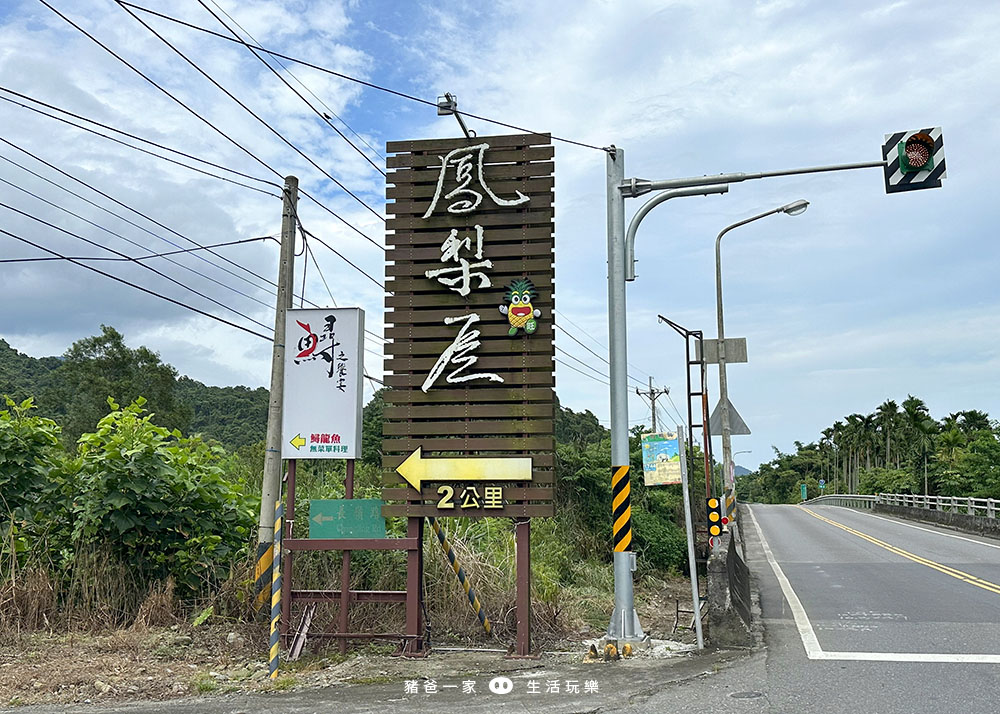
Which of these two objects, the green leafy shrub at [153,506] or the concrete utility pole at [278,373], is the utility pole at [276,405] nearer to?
the concrete utility pole at [278,373]

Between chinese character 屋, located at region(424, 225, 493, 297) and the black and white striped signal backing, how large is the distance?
5.06 meters

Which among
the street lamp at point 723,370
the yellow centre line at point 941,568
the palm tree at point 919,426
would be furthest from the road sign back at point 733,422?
the palm tree at point 919,426

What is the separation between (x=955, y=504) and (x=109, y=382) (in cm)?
4578

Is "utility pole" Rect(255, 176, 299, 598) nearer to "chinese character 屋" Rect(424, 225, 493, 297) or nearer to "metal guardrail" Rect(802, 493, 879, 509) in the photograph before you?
"chinese character 屋" Rect(424, 225, 493, 297)

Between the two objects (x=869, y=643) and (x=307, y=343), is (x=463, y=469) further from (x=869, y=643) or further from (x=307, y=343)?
(x=869, y=643)

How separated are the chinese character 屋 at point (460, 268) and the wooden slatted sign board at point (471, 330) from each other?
13mm

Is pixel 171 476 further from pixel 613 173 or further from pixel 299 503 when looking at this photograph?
pixel 613 173

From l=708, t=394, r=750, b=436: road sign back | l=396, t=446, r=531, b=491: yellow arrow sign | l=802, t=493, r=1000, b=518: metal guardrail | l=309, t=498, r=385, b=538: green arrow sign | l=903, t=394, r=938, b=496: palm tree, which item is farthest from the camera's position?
l=903, t=394, r=938, b=496: palm tree

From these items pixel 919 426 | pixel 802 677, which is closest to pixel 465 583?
pixel 802 677

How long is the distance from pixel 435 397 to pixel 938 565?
1431 centimetres

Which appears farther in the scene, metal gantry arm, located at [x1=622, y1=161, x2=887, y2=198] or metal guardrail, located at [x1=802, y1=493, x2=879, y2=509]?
metal guardrail, located at [x1=802, y1=493, x2=879, y2=509]

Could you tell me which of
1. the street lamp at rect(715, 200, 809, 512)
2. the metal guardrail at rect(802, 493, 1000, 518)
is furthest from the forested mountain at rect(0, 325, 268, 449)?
the metal guardrail at rect(802, 493, 1000, 518)

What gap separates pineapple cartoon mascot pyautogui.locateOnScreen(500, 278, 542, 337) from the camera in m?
10.6

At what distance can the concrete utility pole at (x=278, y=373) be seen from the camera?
36.7 feet
